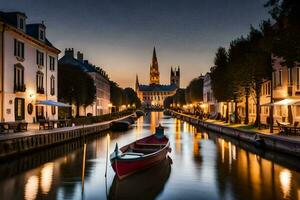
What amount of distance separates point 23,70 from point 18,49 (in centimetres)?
302

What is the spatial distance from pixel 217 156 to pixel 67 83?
1777 inches

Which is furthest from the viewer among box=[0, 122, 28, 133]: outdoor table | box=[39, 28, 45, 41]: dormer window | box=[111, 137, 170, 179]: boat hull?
box=[39, 28, 45, 41]: dormer window

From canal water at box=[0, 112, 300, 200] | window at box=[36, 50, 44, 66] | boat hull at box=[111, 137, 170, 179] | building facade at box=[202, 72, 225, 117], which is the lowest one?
canal water at box=[0, 112, 300, 200]

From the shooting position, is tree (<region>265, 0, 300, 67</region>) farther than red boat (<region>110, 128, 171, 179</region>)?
Yes

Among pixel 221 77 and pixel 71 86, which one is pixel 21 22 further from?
pixel 221 77

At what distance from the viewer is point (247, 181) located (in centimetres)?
2375

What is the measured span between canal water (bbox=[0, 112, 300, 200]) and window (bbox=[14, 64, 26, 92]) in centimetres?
1288

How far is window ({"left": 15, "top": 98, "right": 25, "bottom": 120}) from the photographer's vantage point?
1795 inches

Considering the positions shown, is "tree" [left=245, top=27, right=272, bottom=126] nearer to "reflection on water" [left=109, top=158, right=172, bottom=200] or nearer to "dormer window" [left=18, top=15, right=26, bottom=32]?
"reflection on water" [left=109, top=158, right=172, bottom=200]

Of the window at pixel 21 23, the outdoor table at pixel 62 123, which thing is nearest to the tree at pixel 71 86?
the outdoor table at pixel 62 123

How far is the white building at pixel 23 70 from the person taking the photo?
140 ft

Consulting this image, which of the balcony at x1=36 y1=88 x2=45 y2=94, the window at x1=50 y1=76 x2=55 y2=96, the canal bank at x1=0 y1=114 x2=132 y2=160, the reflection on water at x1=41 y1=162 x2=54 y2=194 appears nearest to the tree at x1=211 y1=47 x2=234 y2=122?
the window at x1=50 y1=76 x2=55 y2=96

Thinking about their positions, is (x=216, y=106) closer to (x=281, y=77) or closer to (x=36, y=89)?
(x=281, y=77)

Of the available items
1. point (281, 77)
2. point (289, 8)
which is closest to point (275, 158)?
point (289, 8)
